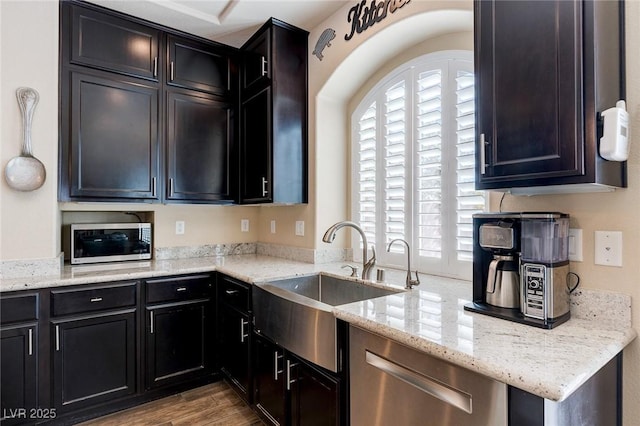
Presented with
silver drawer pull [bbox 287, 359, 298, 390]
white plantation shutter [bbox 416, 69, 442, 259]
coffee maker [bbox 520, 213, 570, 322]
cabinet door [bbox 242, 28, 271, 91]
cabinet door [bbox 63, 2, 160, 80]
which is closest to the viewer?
coffee maker [bbox 520, 213, 570, 322]

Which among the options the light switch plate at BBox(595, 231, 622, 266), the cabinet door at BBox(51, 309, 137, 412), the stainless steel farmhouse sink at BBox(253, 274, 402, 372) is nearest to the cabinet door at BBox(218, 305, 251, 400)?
the stainless steel farmhouse sink at BBox(253, 274, 402, 372)

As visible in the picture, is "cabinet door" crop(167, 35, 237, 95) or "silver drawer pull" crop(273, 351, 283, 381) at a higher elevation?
"cabinet door" crop(167, 35, 237, 95)

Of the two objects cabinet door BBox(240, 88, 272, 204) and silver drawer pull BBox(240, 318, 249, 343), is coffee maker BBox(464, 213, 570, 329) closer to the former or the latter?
silver drawer pull BBox(240, 318, 249, 343)

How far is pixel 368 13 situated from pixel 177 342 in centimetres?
255

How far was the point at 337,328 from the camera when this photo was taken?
146 centimetres

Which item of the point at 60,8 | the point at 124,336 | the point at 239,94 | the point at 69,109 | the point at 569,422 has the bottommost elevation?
the point at 124,336

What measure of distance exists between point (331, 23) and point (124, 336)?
257 centimetres

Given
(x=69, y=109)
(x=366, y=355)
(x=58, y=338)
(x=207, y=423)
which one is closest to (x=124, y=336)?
(x=58, y=338)

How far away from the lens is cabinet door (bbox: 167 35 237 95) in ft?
8.69

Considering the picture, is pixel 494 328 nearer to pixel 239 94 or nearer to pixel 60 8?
pixel 239 94

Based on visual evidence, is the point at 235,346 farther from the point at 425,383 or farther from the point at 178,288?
the point at 425,383

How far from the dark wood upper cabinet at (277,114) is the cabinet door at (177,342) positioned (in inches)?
38.2

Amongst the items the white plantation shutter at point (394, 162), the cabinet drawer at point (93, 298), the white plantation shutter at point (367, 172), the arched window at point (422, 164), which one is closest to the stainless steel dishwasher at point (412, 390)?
the arched window at point (422, 164)

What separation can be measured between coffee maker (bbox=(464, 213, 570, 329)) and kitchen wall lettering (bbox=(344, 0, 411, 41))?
1.40 metres
